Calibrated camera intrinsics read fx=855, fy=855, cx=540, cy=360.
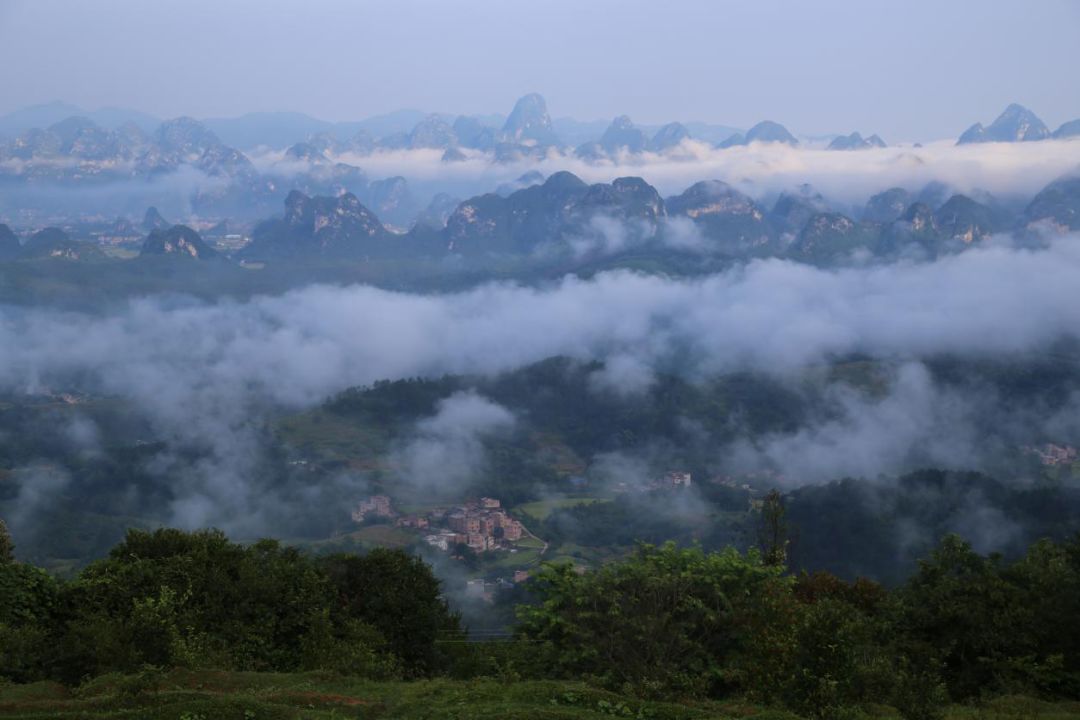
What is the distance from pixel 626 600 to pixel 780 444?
8738 centimetres

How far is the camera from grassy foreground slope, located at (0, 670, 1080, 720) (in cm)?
1428

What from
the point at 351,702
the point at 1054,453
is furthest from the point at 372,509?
the point at 1054,453

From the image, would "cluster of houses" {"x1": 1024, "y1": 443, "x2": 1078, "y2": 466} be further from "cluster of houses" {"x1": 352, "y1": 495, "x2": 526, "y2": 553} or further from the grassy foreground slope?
the grassy foreground slope

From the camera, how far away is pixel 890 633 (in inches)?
818

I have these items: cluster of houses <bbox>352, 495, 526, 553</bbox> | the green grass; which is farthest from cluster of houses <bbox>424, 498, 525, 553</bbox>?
the green grass

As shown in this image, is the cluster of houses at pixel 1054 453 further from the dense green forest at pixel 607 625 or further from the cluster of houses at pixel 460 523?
the dense green forest at pixel 607 625

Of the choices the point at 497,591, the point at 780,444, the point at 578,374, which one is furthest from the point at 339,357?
the point at 497,591

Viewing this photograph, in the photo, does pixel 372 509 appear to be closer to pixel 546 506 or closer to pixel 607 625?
pixel 546 506

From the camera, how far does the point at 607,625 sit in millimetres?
19734

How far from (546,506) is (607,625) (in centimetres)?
6778

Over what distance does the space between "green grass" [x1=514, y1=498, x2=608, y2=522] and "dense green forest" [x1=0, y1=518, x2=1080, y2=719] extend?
194 ft

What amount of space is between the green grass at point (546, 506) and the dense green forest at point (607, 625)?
59.0 m

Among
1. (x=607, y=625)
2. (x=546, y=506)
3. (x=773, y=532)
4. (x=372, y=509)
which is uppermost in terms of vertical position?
(x=607, y=625)

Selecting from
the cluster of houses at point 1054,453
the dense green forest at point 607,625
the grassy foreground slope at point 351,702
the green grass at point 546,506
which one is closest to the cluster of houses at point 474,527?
the green grass at point 546,506
